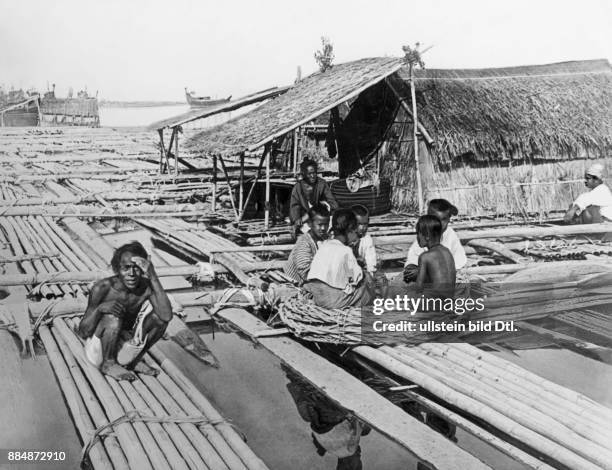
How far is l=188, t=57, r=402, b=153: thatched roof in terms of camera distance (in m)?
6.74

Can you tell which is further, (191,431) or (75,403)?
(75,403)

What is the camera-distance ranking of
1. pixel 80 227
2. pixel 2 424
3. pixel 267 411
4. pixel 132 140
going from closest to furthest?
pixel 2 424
pixel 267 411
pixel 80 227
pixel 132 140

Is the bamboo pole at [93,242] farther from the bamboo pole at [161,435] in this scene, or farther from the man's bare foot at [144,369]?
the bamboo pole at [161,435]

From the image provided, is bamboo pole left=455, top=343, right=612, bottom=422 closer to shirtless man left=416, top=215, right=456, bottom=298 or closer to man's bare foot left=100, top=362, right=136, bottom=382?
shirtless man left=416, top=215, right=456, bottom=298

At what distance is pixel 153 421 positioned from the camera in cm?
281

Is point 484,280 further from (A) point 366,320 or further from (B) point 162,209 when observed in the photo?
(B) point 162,209

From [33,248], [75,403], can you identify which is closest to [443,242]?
[75,403]

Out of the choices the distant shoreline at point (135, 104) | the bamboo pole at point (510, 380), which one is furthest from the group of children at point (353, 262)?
the distant shoreline at point (135, 104)

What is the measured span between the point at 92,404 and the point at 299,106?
16.5 ft

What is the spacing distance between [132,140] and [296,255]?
13844 millimetres

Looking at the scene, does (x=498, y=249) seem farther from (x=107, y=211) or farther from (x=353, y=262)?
(x=107, y=211)

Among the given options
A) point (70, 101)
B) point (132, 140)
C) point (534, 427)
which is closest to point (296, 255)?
point (534, 427)

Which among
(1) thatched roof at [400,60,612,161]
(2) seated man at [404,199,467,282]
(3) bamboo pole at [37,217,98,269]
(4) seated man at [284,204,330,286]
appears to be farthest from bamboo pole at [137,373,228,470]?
(1) thatched roof at [400,60,612,161]

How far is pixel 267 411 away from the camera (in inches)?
130
